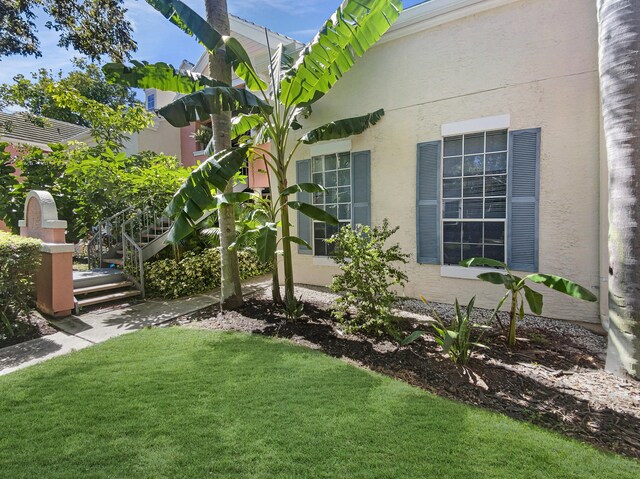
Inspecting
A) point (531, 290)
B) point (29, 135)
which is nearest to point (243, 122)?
point (531, 290)

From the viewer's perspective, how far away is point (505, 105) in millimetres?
5637

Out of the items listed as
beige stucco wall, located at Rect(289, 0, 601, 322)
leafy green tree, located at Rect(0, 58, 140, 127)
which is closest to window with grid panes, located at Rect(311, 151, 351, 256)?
beige stucco wall, located at Rect(289, 0, 601, 322)

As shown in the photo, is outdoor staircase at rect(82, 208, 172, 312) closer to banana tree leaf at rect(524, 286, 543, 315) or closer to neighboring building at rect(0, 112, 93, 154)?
banana tree leaf at rect(524, 286, 543, 315)

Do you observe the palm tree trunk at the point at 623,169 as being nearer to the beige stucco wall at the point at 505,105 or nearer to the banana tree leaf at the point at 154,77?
the beige stucco wall at the point at 505,105

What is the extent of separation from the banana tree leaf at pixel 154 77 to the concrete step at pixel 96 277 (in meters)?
4.44

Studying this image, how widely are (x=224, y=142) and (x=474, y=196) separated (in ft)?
15.7

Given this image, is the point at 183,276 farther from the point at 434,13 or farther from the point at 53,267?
the point at 434,13

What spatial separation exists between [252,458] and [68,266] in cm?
590

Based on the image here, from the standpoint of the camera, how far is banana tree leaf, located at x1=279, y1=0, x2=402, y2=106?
454 cm

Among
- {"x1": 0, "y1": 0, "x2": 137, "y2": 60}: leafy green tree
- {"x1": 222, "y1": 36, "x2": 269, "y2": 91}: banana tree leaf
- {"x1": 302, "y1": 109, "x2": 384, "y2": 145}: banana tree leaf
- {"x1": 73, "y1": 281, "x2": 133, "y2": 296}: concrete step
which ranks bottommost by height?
{"x1": 73, "y1": 281, "x2": 133, "y2": 296}: concrete step

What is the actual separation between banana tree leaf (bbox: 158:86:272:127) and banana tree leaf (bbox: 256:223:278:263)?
6.03 feet

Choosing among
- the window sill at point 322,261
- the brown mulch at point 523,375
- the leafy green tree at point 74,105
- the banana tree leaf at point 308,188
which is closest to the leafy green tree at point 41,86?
the leafy green tree at point 74,105

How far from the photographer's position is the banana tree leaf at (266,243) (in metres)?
4.84

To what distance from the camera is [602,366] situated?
3840mm
